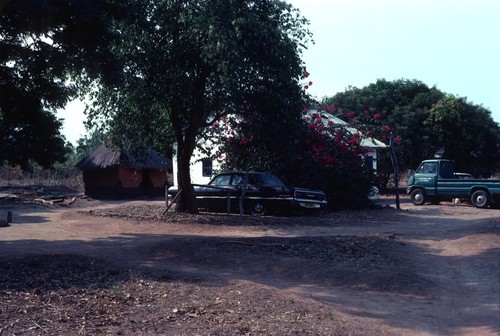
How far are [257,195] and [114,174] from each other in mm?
14750

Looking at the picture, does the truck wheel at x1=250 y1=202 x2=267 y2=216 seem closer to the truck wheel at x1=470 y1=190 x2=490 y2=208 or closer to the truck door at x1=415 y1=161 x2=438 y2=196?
the truck door at x1=415 y1=161 x2=438 y2=196

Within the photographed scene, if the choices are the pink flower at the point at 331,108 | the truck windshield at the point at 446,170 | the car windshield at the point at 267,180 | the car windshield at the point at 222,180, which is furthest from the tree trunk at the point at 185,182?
the truck windshield at the point at 446,170

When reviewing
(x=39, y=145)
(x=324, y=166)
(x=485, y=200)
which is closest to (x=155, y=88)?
(x=39, y=145)

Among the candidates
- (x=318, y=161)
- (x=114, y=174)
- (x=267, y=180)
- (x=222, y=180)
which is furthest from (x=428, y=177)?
(x=114, y=174)

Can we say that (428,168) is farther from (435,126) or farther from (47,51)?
(47,51)

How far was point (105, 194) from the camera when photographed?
33562 mm

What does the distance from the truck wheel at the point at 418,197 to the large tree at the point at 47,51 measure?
Result: 1898 centimetres

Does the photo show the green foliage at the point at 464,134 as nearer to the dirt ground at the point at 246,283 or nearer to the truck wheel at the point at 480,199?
the truck wheel at the point at 480,199

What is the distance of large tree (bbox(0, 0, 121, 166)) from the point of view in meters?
13.3

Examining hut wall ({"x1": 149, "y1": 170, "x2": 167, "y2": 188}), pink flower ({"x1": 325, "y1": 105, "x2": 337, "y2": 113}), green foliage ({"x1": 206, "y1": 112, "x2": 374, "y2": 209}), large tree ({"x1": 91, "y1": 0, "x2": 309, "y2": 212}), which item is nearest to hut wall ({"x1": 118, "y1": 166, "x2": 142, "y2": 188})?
hut wall ({"x1": 149, "y1": 170, "x2": 167, "y2": 188})

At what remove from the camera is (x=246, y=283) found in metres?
8.90

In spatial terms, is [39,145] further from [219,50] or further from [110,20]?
[219,50]

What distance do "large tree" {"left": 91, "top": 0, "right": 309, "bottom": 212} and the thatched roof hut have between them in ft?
47.1

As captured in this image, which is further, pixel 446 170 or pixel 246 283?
pixel 446 170
